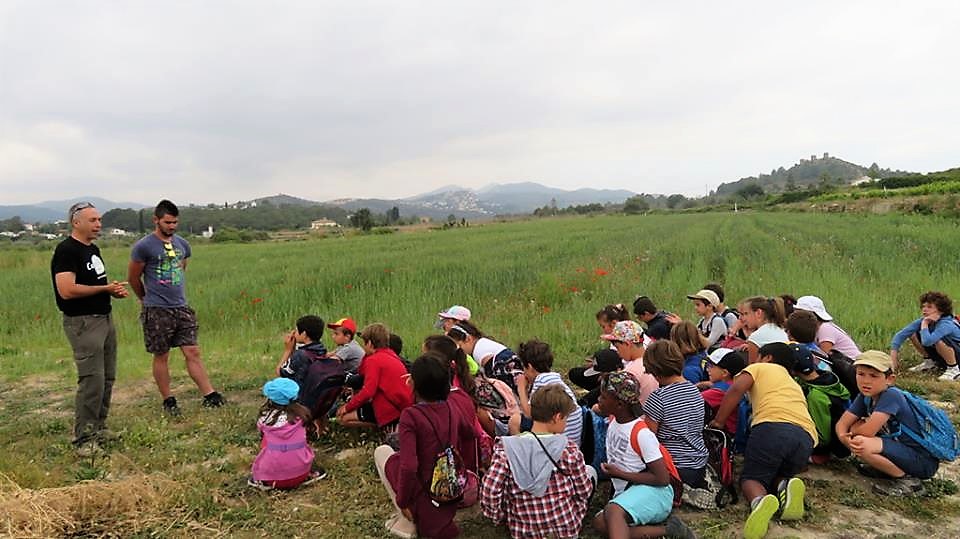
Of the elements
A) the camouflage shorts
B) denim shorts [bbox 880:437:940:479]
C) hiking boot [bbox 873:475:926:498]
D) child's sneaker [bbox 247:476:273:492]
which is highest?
the camouflage shorts

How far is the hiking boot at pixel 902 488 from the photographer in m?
3.73

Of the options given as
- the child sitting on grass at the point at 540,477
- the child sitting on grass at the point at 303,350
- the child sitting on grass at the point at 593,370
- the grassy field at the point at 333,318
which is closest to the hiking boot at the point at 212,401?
the grassy field at the point at 333,318

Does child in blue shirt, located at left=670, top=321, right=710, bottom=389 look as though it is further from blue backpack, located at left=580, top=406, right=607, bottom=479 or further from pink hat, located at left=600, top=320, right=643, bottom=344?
blue backpack, located at left=580, top=406, right=607, bottom=479

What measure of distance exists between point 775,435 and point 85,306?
5392mm

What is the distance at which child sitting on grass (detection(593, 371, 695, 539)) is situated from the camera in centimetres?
315

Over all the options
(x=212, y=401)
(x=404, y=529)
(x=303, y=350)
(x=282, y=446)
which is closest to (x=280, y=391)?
(x=282, y=446)

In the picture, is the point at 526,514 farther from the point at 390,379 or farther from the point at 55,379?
the point at 55,379

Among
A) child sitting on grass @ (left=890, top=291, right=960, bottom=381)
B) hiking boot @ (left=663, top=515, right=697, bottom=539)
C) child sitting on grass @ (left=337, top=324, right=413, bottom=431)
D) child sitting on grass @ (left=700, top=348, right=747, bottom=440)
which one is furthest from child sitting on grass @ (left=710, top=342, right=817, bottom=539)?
child sitting on grass @ (left=890, top=291, right=960, bottom=381)

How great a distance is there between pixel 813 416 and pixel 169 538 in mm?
4431

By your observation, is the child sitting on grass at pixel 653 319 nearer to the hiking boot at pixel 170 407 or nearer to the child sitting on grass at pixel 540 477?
the child sitting on grass at pixel 540 477

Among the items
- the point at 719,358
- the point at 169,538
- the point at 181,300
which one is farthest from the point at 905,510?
the point at 181,300

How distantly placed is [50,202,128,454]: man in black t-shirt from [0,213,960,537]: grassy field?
33 centimetres

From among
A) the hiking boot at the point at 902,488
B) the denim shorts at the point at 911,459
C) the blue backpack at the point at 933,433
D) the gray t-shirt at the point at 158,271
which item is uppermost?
the gray t-shirt at the point at 158,271

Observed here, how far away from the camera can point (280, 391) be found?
4000 mm
